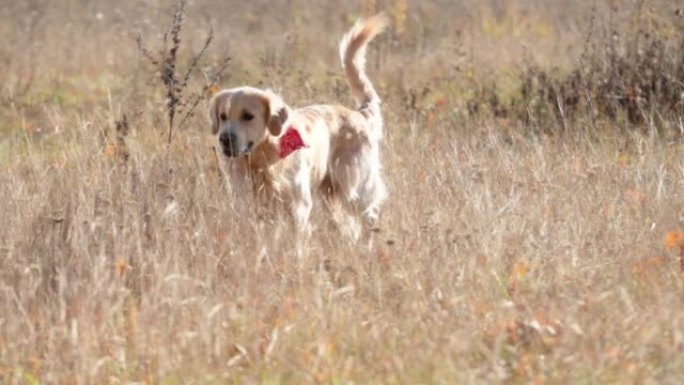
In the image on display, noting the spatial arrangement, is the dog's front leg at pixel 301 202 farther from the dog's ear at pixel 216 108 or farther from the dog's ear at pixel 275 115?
the dog's ear at pixel 216 108

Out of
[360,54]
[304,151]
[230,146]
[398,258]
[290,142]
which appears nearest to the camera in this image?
[398,258]

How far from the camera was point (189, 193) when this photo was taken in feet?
19.8

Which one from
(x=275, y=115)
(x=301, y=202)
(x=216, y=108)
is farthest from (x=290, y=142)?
(x=216, y=108)

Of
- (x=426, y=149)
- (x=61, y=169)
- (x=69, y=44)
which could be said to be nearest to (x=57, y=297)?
(x=61, y=169)

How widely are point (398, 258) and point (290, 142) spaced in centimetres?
135

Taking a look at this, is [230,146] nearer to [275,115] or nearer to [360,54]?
Result: [275,115]

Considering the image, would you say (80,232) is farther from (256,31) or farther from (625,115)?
(256,31)

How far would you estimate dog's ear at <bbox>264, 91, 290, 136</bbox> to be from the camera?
6207 mm

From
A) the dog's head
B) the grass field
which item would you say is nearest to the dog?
the dog's head

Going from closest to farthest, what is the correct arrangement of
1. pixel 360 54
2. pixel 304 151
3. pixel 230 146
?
1. pixel 230 146
2. pixel 304 151
3. pixel 360 54

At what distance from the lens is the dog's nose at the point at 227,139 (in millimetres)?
6113

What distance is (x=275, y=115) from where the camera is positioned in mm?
6199

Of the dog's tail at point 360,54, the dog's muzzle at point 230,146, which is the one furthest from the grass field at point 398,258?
the dog's tail at point 360,54

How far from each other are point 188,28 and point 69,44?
1.61m
